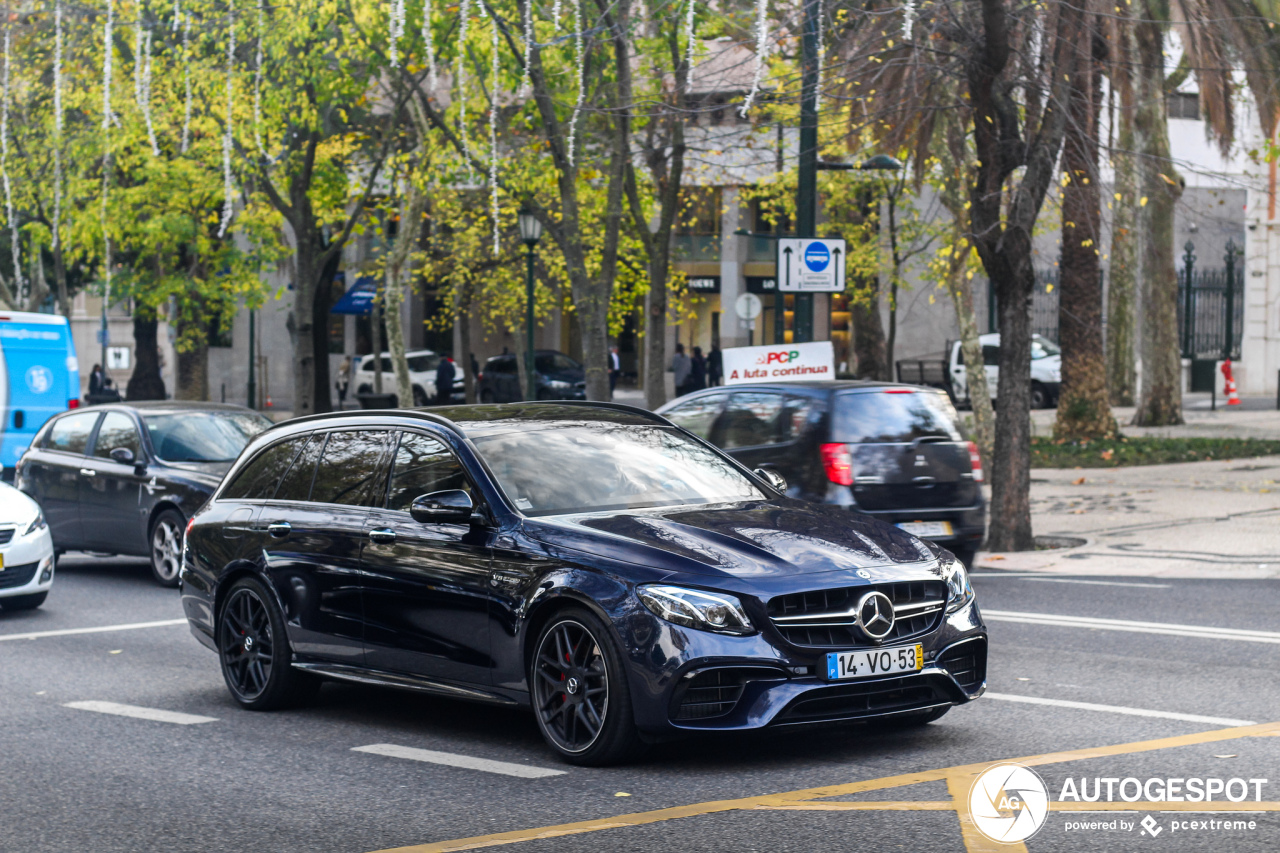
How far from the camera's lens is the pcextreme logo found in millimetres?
16875

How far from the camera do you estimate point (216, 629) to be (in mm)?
8719

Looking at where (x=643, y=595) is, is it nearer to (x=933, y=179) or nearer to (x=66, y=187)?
(x=933, y=179)

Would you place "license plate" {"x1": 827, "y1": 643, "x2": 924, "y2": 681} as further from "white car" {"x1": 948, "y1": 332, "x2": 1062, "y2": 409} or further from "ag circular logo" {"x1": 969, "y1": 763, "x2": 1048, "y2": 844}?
"white car" {"x1": 948, "y1": 332, "x2": 1062, "y2": 409}

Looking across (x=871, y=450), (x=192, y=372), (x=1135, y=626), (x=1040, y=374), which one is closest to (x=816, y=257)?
(x=871, y=450)

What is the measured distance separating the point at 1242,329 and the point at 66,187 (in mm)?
29408

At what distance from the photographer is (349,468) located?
319 inches

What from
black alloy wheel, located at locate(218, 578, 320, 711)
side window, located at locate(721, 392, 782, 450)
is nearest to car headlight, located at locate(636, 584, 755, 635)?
black alloy wheel, located at locate(218, 578, 320, 711)

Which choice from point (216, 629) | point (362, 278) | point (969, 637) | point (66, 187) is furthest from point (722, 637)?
point (362, 278)

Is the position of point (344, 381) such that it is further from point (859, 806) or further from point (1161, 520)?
point (859, 806)

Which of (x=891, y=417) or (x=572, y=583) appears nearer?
(x=572, y=583)

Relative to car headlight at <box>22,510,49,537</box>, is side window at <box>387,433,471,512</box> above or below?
above

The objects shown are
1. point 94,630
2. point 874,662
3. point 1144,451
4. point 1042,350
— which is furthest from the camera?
point 1042,350

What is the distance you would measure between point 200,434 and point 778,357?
234 inches

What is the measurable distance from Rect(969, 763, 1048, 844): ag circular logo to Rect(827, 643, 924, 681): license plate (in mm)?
510
